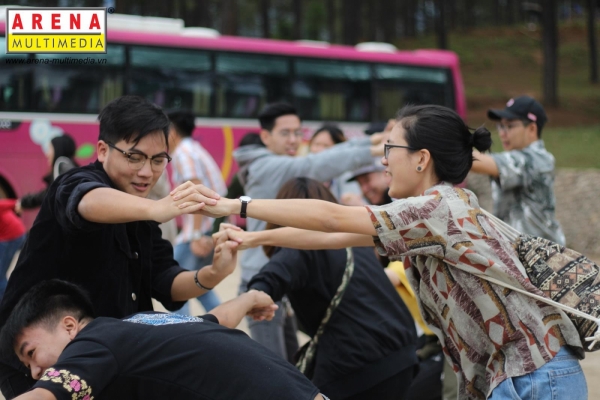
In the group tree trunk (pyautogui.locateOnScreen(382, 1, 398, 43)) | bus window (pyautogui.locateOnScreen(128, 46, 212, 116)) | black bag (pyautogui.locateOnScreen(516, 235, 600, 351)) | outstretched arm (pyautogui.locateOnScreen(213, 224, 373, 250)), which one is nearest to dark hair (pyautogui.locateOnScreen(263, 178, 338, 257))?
outstretched arm (pyautogui.locateOnScreen(213, 224, 373, 250))

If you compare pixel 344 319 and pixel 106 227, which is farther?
pixel 344 319

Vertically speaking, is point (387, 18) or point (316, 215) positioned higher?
point (387, 18)

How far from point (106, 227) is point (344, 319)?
4.08 feet

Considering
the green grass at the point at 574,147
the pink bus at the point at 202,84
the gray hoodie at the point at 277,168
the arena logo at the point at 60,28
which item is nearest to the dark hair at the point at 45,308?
the gray hoodie at the point at 277,168

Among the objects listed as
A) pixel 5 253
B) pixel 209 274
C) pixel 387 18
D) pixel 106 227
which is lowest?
pixel 5 253

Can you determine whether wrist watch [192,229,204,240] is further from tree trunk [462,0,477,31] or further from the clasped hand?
tree trunk [462,0,477,31]

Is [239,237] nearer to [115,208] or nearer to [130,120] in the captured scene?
Answer: [130,120]

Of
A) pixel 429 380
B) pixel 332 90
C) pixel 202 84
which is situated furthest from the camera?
pixel 332 90

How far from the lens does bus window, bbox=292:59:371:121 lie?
1438cm

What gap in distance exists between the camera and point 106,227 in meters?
2.75

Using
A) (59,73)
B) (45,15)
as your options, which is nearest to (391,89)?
(59,73)

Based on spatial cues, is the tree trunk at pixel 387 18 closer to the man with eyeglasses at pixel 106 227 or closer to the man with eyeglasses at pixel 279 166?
the man with eyeglasses at pixel 279 166

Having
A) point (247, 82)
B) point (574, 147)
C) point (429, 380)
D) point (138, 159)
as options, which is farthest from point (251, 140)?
point (574, 147)

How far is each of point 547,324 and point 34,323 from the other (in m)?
1.66
